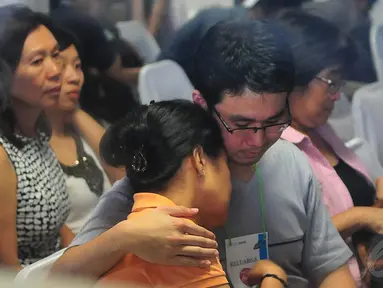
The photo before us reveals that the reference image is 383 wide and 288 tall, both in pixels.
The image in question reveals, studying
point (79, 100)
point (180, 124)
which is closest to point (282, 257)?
point (180, 124)

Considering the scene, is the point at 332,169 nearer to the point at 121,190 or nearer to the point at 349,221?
the point at 349,221

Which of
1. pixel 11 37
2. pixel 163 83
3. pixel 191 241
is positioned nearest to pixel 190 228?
pixel 191 241

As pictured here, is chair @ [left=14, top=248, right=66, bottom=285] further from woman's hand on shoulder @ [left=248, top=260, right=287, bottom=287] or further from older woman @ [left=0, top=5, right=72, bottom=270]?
woman's hand on shoulder @ [left=248, top=260, right=287, bottom=287]

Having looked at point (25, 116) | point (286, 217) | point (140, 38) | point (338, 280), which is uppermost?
point (140, 38)

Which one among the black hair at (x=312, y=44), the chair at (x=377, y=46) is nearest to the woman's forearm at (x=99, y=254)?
the black hair at (x=312, y=44)

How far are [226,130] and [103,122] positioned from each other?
0.73 ft

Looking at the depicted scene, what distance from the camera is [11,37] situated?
3.28 feet

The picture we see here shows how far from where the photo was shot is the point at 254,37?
2.79ft

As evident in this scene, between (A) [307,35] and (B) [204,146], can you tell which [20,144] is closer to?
(B) [204,146]

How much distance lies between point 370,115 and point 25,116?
22.2 inches

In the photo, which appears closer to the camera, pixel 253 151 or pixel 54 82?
pixel 253 151

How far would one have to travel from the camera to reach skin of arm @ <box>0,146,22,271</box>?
1008mm

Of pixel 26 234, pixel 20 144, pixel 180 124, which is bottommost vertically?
pixel 26 234

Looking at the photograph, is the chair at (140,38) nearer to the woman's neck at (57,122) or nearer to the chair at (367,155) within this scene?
the woman's neck at (57,122)
